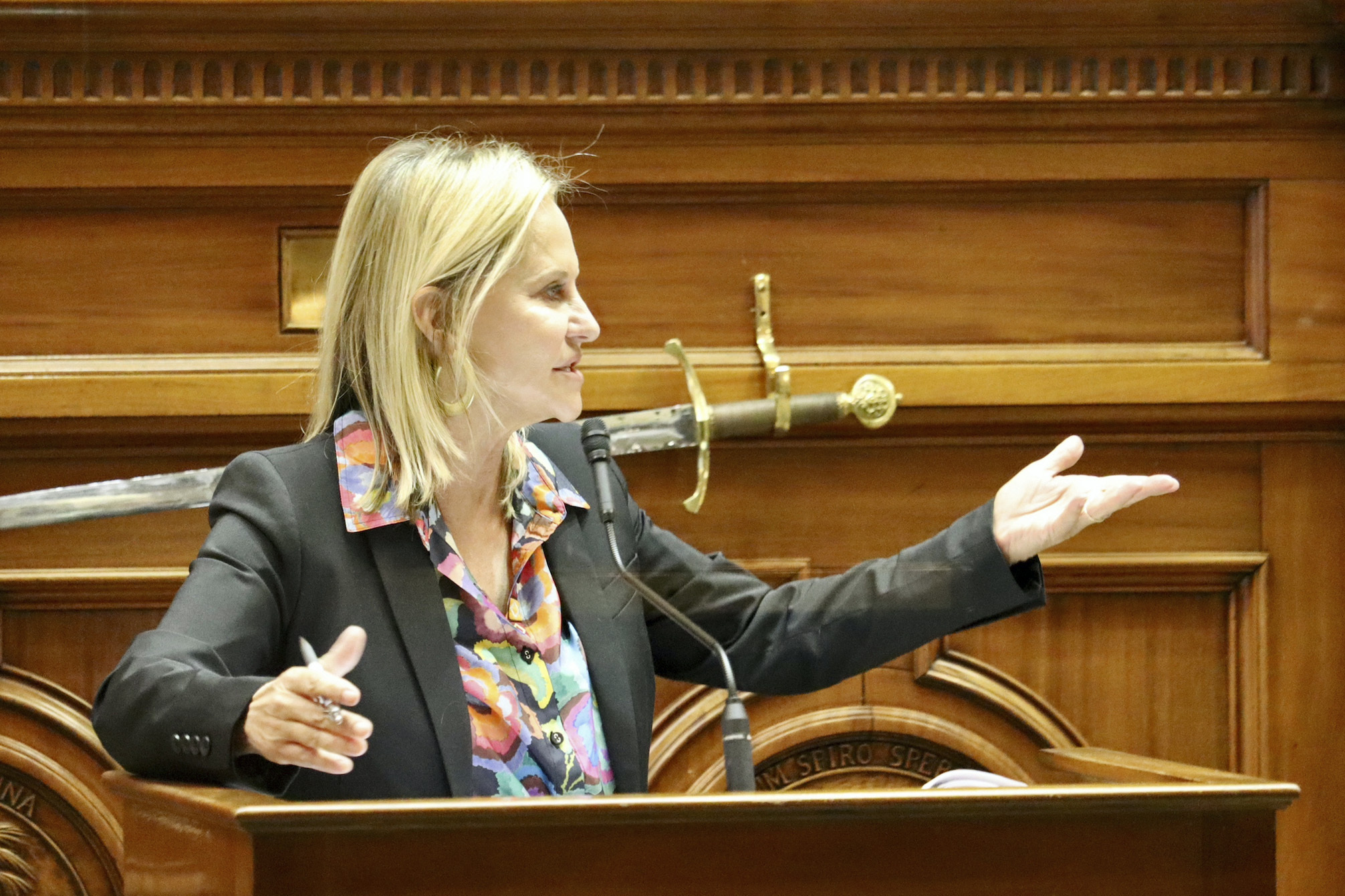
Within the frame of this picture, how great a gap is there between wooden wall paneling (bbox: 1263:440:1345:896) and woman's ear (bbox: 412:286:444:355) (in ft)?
4.28

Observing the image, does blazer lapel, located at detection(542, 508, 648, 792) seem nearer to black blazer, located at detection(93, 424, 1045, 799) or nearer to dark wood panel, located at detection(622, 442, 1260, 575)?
black blazer, located at detection(93, 424, 1045, 799)

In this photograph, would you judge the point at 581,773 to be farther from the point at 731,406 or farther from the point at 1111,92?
the point at 1111,92

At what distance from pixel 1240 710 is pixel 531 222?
4.30 ft

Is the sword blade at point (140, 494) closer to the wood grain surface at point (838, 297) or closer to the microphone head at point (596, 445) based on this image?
the wood grain surface at point (838, 297)

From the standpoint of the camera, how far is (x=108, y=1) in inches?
79.8

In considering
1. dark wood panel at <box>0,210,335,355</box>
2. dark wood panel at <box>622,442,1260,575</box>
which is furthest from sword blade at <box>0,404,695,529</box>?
dark wood panel at <box>0,210,335,355</box>

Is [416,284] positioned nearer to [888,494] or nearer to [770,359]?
[770,359]

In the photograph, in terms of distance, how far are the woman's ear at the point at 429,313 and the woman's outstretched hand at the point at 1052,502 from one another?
64 centimetres

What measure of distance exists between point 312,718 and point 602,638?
49 centimetres

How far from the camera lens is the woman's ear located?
158cm

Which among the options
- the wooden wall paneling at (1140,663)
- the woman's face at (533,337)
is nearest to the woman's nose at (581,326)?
the woman's face at (533,337)

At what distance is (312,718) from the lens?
113 centimetres

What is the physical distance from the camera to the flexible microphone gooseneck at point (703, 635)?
4.11ft

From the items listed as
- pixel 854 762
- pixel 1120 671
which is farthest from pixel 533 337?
pixel 1120 671
